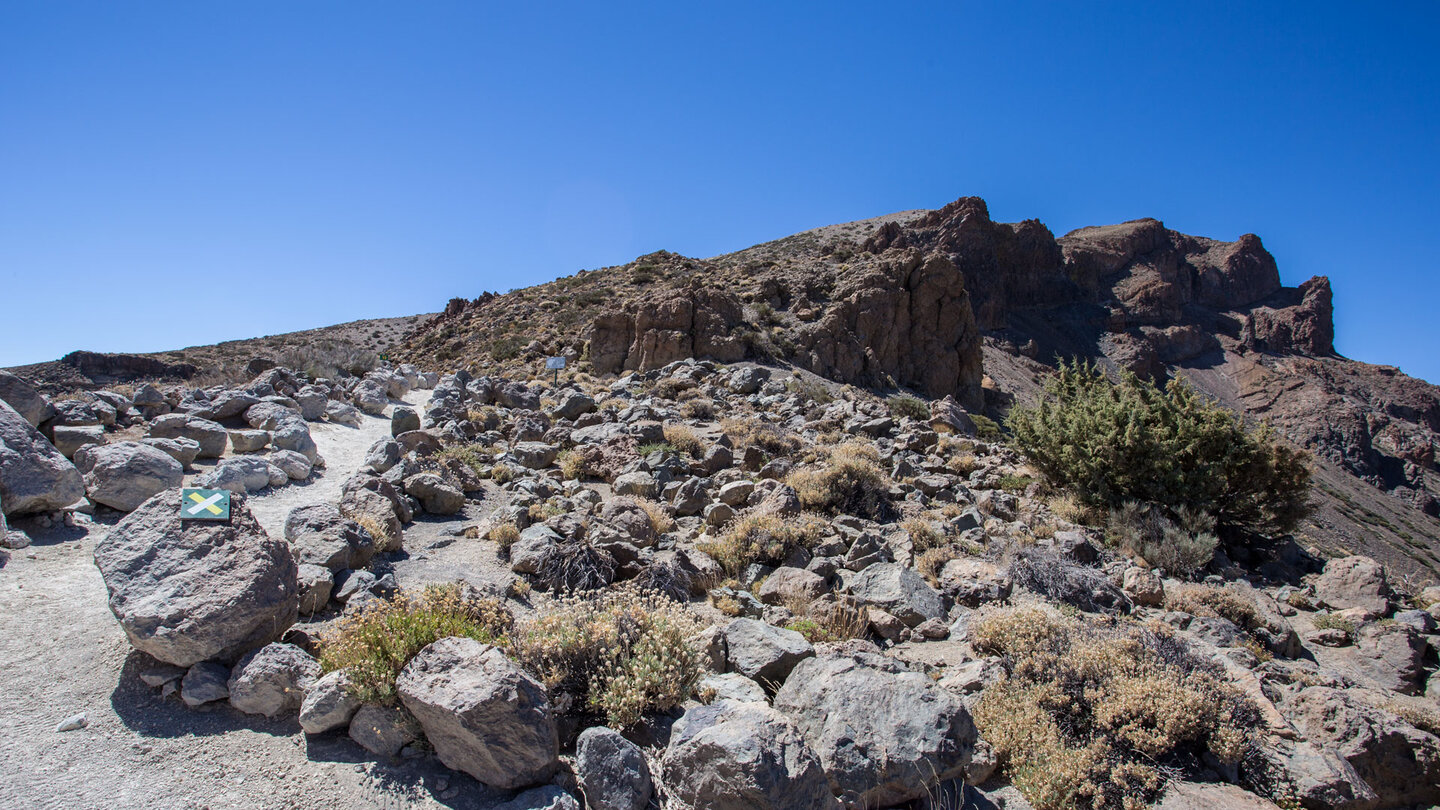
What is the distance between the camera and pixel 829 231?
55.8m

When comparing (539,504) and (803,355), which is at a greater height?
(803,355)

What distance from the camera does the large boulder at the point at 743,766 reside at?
2.97 metres

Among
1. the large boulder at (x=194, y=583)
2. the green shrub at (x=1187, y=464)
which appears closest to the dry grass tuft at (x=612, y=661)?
the large boulder at (x=194, y=583)

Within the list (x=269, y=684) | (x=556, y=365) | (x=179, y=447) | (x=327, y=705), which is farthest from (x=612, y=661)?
(x=556, y=365)

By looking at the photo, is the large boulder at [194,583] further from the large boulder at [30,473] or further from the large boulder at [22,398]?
the large boulder at [22,398]

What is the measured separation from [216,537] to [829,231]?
5586 centimetres

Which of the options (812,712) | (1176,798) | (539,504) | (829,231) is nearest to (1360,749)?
(1176,798)

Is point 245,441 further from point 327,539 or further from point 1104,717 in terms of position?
point 1104,717

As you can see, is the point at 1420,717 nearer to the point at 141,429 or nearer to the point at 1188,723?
the point at 1188,723

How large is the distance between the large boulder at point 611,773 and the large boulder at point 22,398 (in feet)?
27.4

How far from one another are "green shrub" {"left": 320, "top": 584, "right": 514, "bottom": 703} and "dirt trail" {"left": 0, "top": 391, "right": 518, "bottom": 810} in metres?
0.40

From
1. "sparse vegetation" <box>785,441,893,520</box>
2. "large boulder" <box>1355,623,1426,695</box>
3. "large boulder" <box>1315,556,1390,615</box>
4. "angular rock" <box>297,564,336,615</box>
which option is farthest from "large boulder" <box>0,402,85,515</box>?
"large boulder" <box>1315,556,1390,615</box>

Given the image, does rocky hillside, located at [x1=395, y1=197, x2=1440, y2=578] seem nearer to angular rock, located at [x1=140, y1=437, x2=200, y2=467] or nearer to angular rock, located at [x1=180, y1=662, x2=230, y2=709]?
angular rock, located at [x1=140, y1=437, x2=200, y2=467]

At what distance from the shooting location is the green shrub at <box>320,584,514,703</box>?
140 inches
